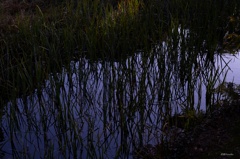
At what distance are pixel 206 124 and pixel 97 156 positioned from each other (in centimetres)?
97

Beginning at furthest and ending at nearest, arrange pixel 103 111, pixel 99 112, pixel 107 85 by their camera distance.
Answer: pixel 107 85 < pixel 99 112 < pixel 103 111

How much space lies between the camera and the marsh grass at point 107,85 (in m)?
3.15

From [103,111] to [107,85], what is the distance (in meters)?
0.68

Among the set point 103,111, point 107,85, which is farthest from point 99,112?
point 107,85

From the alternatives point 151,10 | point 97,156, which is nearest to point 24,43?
point 151,10

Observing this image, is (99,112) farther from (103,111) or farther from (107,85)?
(107,85)

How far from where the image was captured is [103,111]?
11.2 ft

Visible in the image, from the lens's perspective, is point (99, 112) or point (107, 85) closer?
point (99, 112)

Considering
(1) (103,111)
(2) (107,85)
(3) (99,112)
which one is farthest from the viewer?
(2) (107,85)

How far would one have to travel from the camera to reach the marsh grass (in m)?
3.15

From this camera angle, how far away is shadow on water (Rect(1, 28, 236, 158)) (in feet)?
9.96

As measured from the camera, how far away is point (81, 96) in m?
3.96

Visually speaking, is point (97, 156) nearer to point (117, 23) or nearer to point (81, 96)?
point (81, 96)

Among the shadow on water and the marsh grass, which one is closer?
the shadow on water
